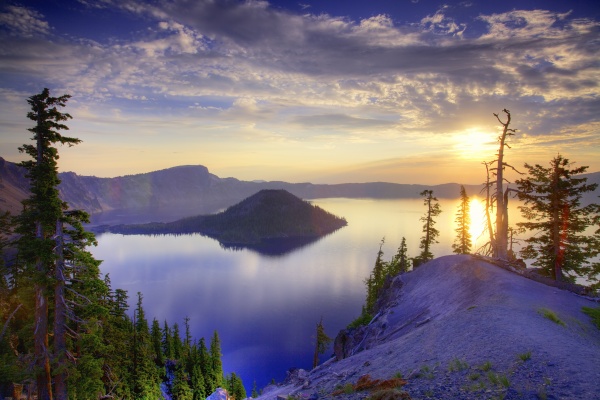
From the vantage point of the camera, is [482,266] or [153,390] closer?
[482,266]

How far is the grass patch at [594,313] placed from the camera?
1614 cm

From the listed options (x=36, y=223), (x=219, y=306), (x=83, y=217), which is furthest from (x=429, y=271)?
(x=219, y=306)

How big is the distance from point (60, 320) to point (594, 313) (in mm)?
28828

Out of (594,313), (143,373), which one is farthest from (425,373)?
(143,373)

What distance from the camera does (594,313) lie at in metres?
17.0

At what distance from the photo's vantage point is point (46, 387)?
18.0 metres

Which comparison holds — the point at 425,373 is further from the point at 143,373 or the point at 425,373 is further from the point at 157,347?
the point at 157,347

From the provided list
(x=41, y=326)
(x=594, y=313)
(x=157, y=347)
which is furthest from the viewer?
(x=157, y=347)

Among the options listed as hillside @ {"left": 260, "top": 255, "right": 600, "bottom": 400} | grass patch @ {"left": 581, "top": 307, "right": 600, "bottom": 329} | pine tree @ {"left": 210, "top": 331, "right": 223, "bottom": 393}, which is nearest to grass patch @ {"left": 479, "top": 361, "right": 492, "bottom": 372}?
hillside @ {"left": 260, "top": 255, "right": 600, "bottom": 400}

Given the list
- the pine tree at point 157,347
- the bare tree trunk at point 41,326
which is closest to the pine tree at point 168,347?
the pine tree at point 157,347

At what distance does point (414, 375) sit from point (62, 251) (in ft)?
61.5

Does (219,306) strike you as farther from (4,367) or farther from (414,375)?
(414,375)

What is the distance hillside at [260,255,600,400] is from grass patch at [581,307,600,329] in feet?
1.03

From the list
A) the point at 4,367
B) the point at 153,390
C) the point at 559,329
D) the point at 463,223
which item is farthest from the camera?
the point at 463,223
